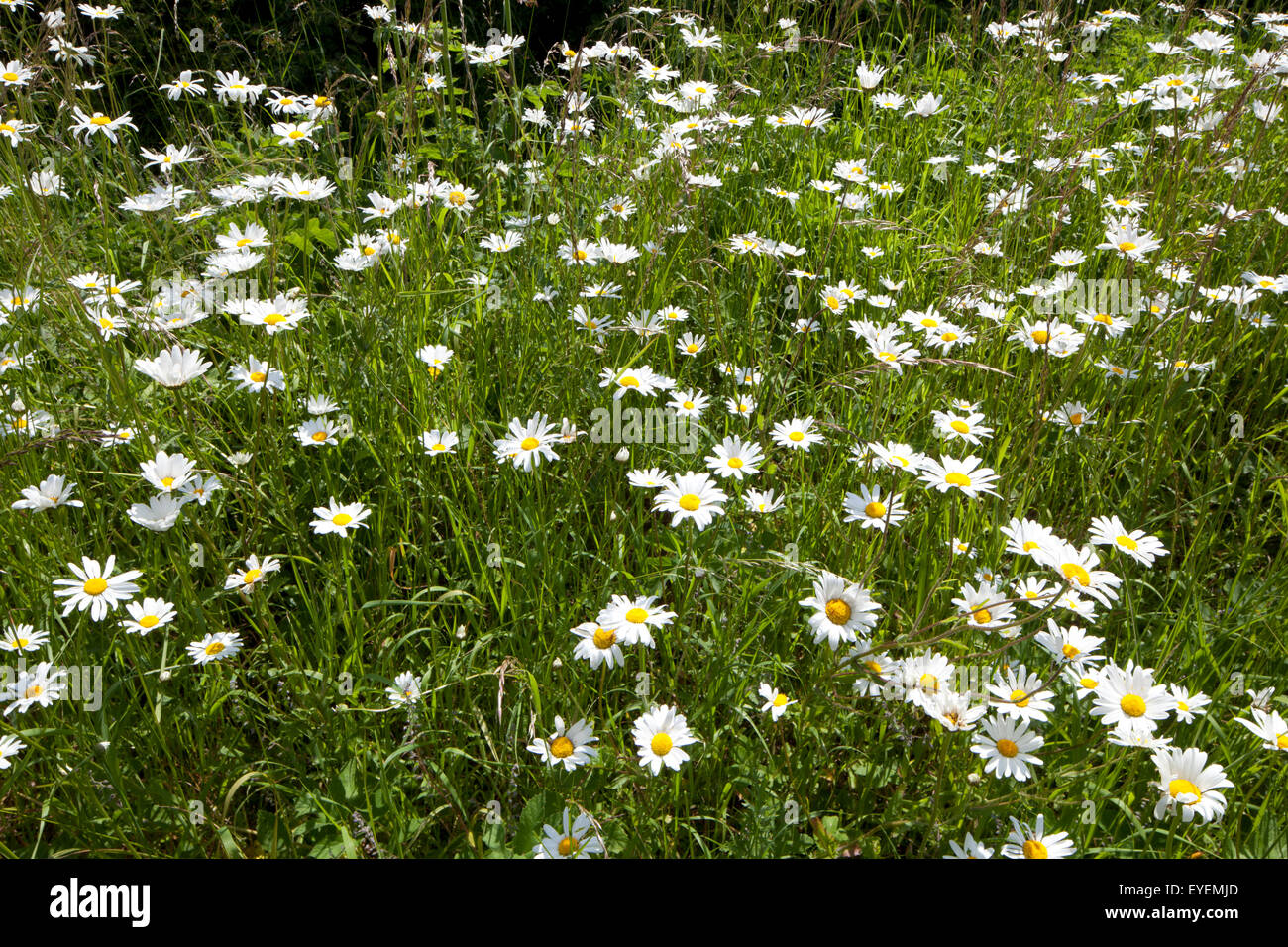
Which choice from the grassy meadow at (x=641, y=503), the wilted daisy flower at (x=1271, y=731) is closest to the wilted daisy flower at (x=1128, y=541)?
the grassy meadow at (x=641, y=503)

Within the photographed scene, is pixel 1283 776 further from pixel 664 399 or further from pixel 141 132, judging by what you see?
pixel 141 132

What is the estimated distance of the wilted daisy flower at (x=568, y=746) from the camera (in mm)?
1464

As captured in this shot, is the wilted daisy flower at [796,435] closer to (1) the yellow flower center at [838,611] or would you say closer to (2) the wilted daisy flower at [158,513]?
(1) the yellow flower center at [838,611]

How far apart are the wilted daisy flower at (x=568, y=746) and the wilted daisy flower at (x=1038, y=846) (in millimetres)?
678

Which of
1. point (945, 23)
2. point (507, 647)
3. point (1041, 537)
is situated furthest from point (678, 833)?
point (945, 23)

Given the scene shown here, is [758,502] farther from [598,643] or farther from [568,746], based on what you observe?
[568,746]

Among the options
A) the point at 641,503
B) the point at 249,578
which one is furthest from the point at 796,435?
the point at 249,578

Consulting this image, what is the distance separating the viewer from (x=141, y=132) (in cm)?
403

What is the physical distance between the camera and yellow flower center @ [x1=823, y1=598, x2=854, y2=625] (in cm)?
153

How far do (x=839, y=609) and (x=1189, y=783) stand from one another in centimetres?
59

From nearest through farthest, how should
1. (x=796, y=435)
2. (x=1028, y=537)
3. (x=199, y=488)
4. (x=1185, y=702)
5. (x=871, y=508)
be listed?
(x=1185, y=702)
(x=1028, y=537)
(x=871, y=508)
(x=199, y=488)
(x=796, y=435)

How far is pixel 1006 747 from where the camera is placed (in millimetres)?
1430

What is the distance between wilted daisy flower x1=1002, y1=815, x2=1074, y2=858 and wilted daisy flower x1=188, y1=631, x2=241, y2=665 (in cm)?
139

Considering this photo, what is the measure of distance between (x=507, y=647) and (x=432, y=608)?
241 mm
